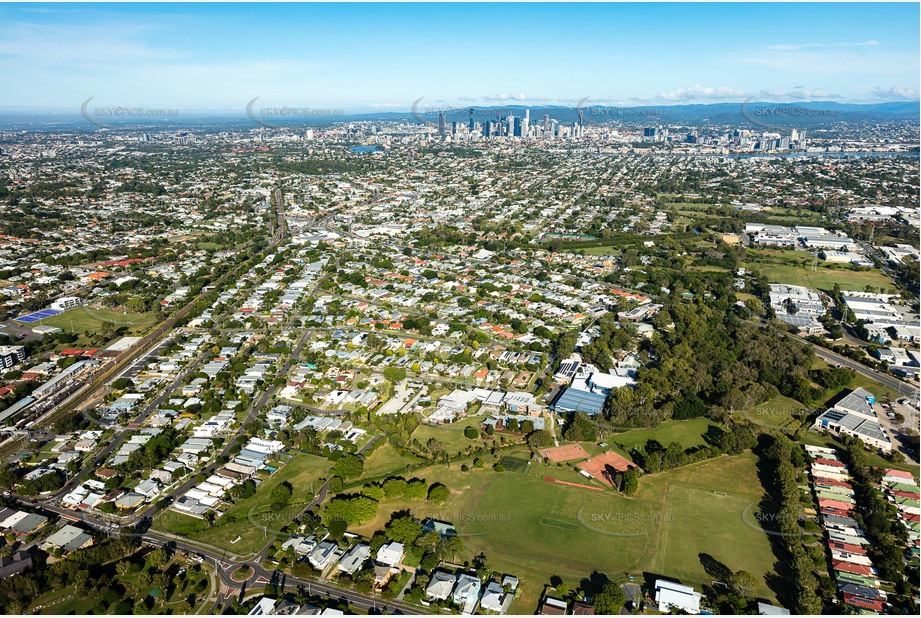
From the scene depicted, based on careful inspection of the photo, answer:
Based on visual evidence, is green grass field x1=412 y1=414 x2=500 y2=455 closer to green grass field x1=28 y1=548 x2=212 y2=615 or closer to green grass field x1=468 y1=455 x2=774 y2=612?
green grass field x1=468 y1=455 x2=774 y2=612

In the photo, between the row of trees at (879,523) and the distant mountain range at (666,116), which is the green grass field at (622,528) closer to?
the row of trees at (879,523)

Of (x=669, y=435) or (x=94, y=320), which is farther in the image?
(x=94, y=320)

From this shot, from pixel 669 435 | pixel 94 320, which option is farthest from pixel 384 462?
pixel 94 320

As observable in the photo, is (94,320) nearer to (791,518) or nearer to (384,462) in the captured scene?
(384,462)

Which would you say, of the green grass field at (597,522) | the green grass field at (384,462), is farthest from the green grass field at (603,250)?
the green grass field at (384,462)

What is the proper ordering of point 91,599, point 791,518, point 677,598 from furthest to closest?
1. point 791,518
2. point 91,599
3. point 677,598

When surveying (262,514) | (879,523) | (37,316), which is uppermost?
(37,316)
